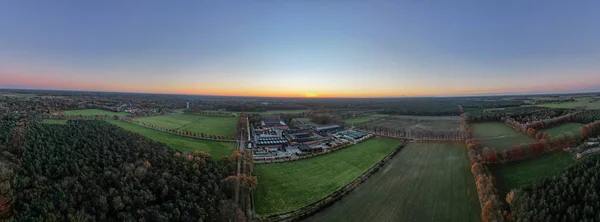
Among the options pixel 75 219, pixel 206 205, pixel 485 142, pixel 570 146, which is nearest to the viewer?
pixel 75 219

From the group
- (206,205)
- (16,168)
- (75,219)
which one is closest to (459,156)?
(206,205)

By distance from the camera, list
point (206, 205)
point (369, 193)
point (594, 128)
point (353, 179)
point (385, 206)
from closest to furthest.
Answer: point (206, 205) → point (385, 206) → point (369, 193) → point (353, 179) → point (594, 128)

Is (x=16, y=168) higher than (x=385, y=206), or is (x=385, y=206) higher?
(x=16, y=168)

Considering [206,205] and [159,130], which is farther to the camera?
[159,130]

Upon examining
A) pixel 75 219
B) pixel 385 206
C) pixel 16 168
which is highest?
pixel 16 168

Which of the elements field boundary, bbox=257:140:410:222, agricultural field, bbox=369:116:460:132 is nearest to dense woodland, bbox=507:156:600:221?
field boundary, bbox=257:140:410:222

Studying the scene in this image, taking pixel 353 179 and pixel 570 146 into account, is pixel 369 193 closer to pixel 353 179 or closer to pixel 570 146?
pixel 353 179
